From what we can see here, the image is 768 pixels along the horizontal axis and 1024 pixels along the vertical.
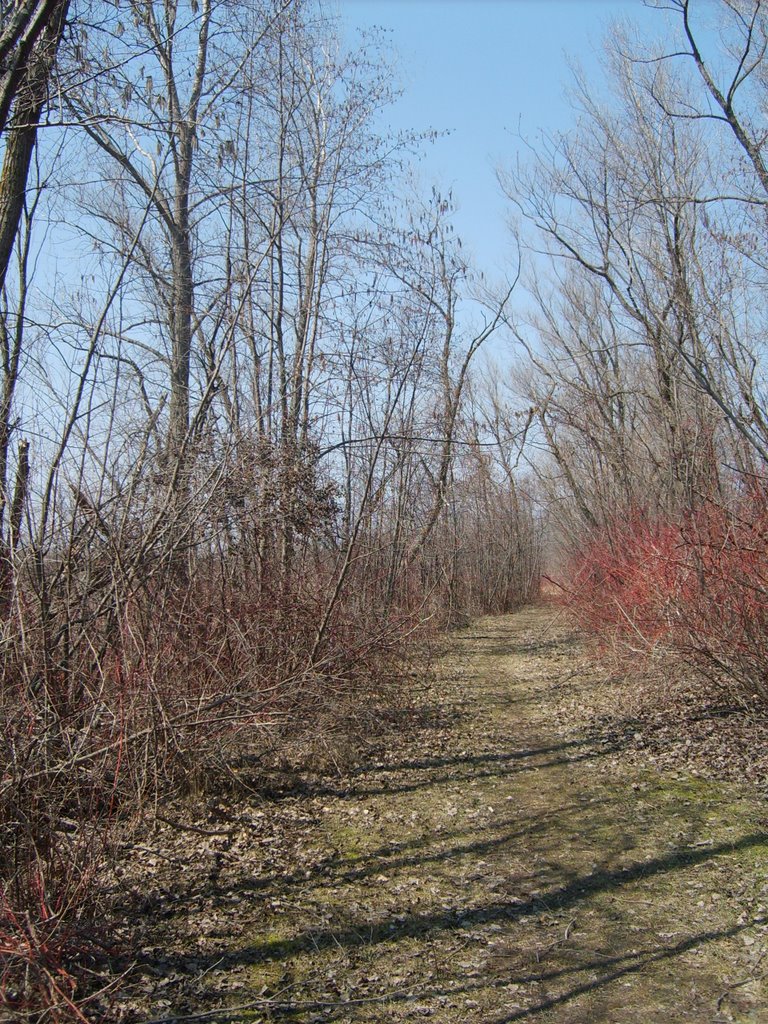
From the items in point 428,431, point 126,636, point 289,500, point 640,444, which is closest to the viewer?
point 126,636

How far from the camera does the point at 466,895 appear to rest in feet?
13.3

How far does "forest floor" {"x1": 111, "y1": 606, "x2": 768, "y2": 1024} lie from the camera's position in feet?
10.1

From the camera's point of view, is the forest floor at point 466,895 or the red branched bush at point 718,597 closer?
the forest floor at point 466,895

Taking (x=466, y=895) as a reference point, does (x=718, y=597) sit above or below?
above

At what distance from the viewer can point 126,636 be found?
14.6 feet

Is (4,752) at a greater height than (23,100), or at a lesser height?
lesser

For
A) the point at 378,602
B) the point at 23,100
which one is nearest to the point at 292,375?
the point at 378,602

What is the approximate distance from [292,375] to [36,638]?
4716 millimetres

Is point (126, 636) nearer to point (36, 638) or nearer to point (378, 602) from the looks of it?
point (36, 638)

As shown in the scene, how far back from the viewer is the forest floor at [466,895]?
10.1 feet

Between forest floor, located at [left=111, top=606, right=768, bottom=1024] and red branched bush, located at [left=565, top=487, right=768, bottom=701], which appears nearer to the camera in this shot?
forest floor, located at [left=111, top=606, right=768, bottom=1024]

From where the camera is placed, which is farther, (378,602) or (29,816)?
(378,602)

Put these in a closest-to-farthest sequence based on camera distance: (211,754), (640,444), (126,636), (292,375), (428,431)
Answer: (126,636) < (211,754) < (292,375) < (428,431) < (640,444)

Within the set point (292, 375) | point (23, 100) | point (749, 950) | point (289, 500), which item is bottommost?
point (749, 950)
